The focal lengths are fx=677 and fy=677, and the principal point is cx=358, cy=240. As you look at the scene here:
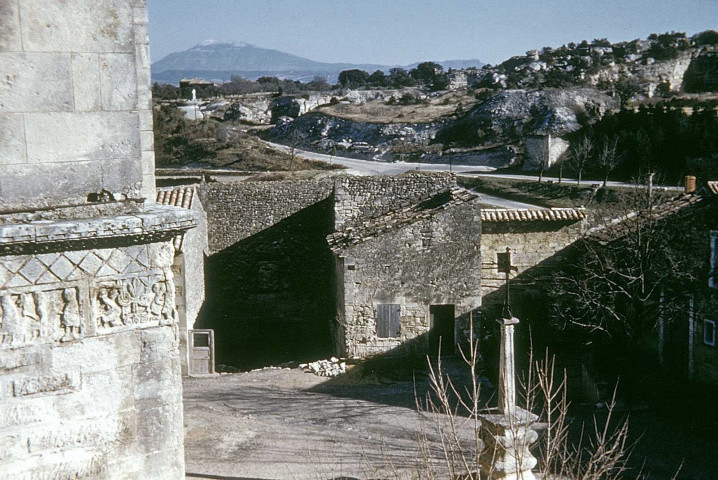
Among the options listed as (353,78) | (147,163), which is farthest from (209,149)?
(353,78)

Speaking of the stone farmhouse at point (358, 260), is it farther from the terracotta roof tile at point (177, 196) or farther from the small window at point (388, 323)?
the terracotta roof tile at point (177, 196)

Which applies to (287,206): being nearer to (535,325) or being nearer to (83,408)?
(535,325)

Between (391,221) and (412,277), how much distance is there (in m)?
1.63

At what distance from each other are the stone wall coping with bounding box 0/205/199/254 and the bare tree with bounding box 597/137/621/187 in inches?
1202

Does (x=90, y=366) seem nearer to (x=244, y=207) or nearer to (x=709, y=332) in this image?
(x=709, y=332)

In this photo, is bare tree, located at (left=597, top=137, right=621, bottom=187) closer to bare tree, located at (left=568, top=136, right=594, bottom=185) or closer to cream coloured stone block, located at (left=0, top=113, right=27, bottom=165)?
bare tree, located at (left=568, top=136, right=594, bottom=185)

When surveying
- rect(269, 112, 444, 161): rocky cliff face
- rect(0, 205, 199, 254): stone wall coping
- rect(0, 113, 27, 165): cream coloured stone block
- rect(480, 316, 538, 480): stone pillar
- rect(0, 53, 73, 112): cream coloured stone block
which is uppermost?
rect(269, 112, 444, 161): rocky cliff face

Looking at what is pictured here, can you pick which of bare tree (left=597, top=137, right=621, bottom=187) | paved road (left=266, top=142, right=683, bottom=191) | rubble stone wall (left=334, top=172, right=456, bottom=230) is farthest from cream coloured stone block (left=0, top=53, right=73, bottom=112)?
paved road (left=266, top=142, right=683, bottom=191)

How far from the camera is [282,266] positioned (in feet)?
68.9

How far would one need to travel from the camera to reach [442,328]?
18.2 m

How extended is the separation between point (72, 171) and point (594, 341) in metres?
17.1

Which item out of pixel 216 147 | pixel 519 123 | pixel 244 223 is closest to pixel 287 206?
pixel 244 223

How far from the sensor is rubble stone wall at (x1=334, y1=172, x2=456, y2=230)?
18641 millimetres

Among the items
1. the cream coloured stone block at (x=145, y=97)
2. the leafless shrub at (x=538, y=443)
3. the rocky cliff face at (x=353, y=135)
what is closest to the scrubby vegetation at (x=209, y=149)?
the rocky cliff face at (x=353, y=135)
